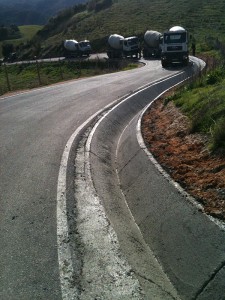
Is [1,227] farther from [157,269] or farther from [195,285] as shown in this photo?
[195,285]

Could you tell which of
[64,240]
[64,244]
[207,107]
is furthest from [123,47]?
[64,244]

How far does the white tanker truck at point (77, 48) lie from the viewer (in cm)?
6266

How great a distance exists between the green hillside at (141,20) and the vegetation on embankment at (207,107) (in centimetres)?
4310

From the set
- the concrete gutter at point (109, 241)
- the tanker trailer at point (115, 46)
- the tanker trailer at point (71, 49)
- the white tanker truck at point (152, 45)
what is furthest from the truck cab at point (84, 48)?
the concrete gutter at point (109, 241)

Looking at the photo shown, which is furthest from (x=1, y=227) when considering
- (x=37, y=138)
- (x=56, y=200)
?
(x=37, y=138)

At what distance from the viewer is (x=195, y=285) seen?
4.39 meters

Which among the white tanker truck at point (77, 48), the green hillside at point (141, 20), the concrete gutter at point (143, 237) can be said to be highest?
the concrete gutter at point (143, 237)

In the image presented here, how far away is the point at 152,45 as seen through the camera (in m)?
52.8

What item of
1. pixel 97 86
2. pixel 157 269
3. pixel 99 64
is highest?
pixel 157 269

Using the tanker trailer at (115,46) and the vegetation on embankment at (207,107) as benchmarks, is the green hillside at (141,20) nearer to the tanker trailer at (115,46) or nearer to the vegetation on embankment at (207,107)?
the tanker trailer at (115,46)

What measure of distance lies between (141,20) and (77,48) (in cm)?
1974

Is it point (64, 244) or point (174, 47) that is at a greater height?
point (64, 244)

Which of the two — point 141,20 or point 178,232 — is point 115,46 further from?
point 178,232

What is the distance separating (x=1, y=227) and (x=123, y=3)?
3946 inches
